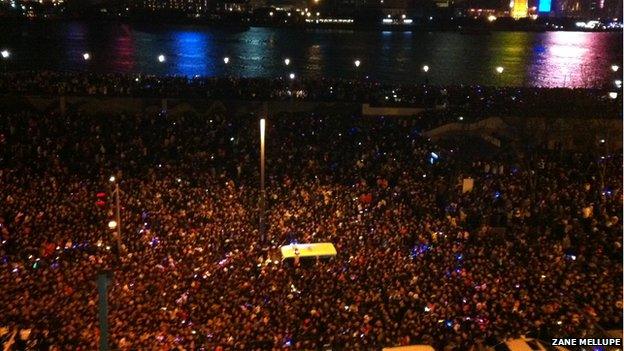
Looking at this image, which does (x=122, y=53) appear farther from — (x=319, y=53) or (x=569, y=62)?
(x=569, y=62)

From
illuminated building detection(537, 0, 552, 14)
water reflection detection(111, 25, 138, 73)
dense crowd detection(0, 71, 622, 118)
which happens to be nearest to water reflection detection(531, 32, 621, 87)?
dense crowd detection(0, 71, 622, 118)

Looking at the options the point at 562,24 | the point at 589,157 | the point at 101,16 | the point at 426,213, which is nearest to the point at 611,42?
the point at 562,24

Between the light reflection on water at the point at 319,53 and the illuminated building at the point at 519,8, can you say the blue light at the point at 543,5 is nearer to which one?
Answer: the illuminated building at the point at 519,8

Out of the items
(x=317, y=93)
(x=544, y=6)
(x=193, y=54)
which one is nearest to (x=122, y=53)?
(x=193, y=54)

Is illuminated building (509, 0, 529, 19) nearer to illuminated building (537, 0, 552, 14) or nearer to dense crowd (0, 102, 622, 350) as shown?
illuminated building (537, 0, 552, 14)

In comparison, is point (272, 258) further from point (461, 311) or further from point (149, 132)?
point (149, 132)

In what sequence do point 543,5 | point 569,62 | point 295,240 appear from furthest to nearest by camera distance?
point 543,5 → point 569,62 → point 295,240

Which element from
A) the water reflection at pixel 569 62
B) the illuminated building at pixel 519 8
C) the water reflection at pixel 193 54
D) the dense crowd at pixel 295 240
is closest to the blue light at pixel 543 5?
the illuminated building at pixel 519 8
